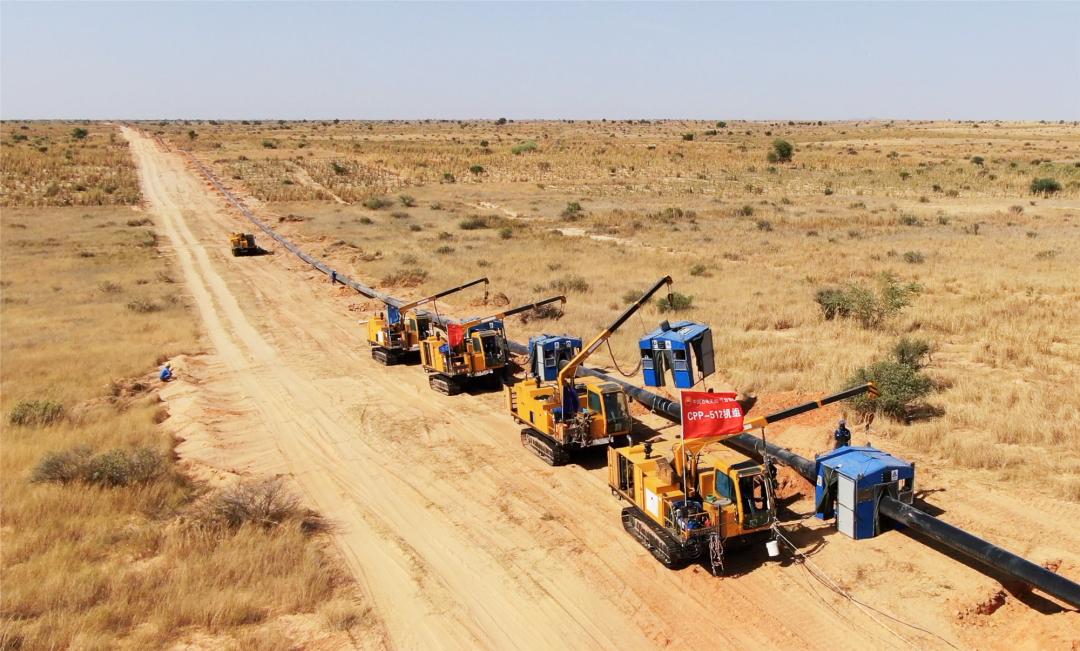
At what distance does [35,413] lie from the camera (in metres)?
18.2

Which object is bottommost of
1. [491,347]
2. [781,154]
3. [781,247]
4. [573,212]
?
[491,347]

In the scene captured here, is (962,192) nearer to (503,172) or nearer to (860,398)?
(503,172)

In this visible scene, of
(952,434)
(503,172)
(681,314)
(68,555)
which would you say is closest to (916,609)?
(952,434)

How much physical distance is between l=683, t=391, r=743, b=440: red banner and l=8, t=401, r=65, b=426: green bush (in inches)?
631

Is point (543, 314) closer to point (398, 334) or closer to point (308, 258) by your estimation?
point (398, 334)

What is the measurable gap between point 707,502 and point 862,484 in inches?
108

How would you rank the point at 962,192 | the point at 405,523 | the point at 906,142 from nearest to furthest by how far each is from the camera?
1. the point at 405,523
2. the point at 962,192
3. the point at 906,142

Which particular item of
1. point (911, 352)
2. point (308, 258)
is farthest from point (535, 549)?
point (308, 258)

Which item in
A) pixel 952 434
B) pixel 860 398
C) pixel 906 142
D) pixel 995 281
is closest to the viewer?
pixel 952 434

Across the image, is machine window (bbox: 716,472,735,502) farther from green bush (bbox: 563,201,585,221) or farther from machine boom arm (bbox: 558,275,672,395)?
green bush (bbox: 563,201,585,221)

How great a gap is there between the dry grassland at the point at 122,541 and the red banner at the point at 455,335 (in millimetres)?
7634

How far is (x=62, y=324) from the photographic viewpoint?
29.1 m

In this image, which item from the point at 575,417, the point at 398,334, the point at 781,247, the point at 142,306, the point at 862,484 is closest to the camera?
the point at 862,484

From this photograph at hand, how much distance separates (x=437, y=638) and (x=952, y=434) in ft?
38.3
